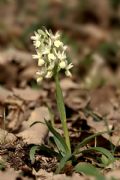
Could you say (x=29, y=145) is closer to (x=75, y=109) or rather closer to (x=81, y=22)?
(x=75, y=109)

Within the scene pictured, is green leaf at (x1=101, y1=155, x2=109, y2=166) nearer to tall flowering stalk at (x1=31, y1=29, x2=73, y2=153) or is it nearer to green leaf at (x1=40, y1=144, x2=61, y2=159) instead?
green leaf at (x1=40, y1=144, x2=61, y2=159)

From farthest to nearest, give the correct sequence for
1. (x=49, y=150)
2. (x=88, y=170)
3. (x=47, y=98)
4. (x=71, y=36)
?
(x=71, y=36) → (x=47, y=98) → (x=49, y=150) → (x=88, y=170)

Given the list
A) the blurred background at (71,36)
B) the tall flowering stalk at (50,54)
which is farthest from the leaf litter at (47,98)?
the tall flowering stalk at (50,54)

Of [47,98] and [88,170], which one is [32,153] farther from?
[47,98]

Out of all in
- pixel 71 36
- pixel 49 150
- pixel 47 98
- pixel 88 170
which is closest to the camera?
pixel 88 170

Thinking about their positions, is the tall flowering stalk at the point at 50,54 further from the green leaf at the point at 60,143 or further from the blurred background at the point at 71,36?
the blurred background at the point at 71,36

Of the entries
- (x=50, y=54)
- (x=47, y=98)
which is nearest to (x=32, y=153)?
(x=50, y=54)

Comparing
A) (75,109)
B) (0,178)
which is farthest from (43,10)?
(0,178)
